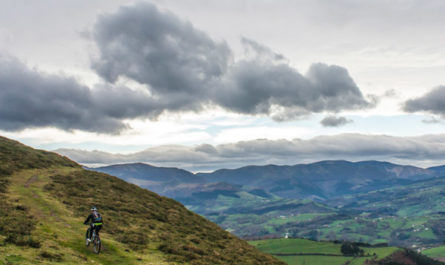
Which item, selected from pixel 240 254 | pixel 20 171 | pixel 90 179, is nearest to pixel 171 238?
pixel 240 254

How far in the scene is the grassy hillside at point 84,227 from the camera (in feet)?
101

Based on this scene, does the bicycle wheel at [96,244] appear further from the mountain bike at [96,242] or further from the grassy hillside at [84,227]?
the grassy hillside at [84,227]

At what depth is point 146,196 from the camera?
253ft

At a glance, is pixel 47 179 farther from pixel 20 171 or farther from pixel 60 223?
pixel 60 223

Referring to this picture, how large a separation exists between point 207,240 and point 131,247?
1955 cm

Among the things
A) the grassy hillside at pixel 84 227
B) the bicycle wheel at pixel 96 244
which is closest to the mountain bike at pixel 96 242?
the bicycle wheel at pixel 96 244

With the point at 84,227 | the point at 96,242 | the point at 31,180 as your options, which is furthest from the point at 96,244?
the point at 31,180

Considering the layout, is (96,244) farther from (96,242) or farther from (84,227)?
(84,227)

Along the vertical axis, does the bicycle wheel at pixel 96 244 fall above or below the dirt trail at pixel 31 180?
below

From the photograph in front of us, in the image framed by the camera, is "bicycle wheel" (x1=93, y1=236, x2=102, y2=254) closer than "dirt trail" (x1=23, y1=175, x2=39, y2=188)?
Yes

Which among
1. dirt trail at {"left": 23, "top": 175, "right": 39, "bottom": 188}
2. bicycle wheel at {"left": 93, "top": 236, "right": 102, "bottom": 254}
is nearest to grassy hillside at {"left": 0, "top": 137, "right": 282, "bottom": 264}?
dirt trail at {"left": 23, "top": 175, "right": 39, "bottom": 188}

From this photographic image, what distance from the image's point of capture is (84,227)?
137 feet

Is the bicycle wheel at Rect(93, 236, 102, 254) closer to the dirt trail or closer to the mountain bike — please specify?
the mountain bike

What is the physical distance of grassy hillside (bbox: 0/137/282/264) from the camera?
3064 centimetres
